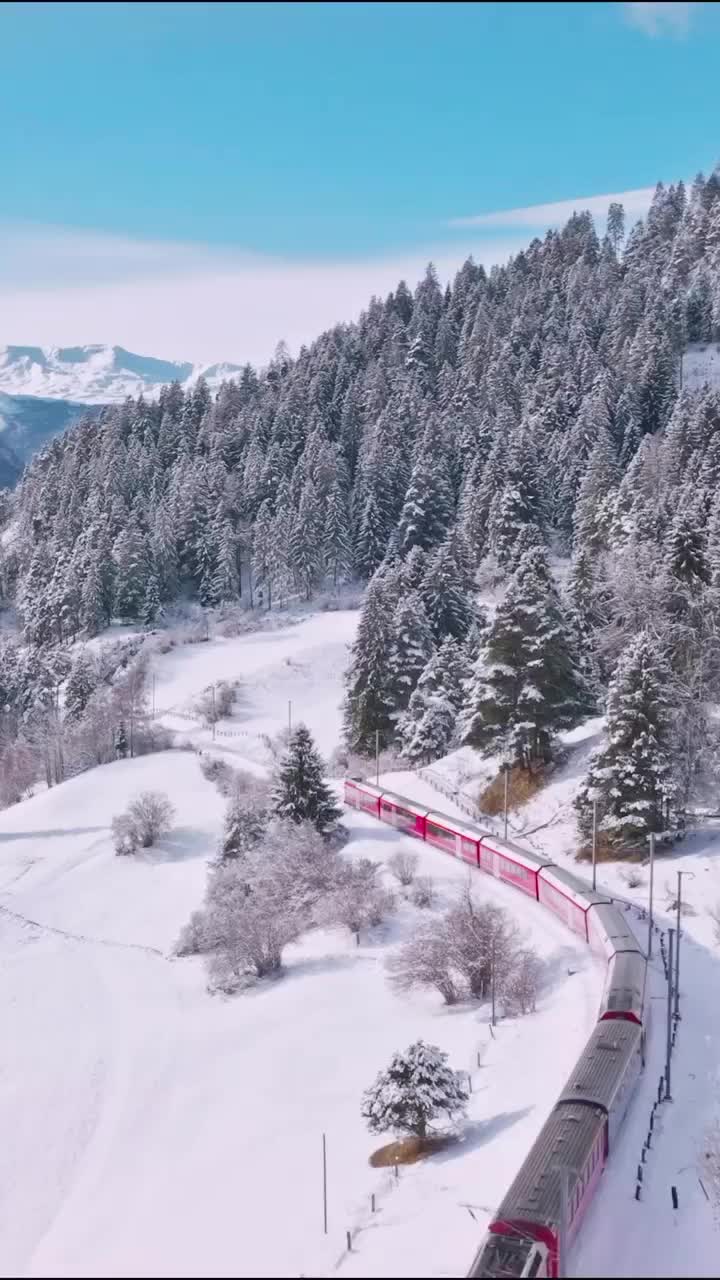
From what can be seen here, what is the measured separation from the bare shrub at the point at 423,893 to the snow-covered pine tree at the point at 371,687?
69.6 ft

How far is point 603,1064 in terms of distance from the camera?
23.0m

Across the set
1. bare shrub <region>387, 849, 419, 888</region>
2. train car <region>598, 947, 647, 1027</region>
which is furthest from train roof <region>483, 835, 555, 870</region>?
train car <region>598, 947, 647, 1027</region>

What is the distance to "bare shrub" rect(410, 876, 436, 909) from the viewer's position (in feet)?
133

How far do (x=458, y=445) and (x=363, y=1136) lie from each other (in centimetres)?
9462

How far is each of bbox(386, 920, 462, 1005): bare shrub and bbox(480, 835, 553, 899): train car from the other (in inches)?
269

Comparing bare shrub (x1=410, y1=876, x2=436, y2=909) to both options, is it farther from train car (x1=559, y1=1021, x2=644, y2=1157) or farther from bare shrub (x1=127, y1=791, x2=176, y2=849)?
bare shrub (x1=127, y1=791, x2=176, y2=849)

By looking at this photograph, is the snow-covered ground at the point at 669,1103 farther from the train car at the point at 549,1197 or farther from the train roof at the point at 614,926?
the train roof at the point at 614,926

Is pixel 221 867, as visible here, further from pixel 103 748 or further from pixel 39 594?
pixel 39 594

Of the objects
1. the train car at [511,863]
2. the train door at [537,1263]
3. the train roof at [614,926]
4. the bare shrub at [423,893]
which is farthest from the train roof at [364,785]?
the train door at [537,1263]

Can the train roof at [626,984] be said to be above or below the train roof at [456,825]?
above

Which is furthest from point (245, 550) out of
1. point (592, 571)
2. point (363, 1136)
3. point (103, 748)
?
point (363, 1136)

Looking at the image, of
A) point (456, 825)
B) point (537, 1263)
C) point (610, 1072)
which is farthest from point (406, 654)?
point (537, 1263)

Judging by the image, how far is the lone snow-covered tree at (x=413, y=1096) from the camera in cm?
2300

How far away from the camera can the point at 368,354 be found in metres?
147
